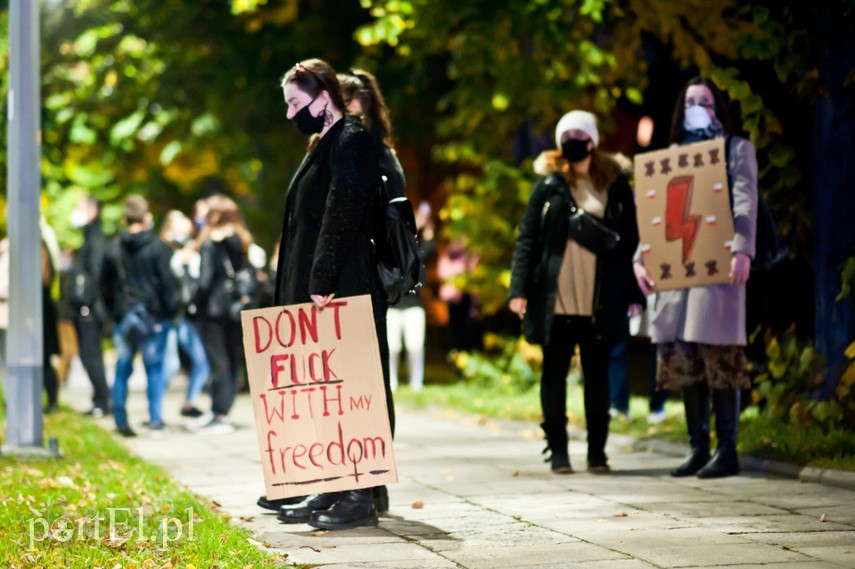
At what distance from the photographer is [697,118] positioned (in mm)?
9547

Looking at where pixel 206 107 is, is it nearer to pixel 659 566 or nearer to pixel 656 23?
pixel 656 23

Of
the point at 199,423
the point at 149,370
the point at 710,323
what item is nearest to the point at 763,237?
the point at 710,323

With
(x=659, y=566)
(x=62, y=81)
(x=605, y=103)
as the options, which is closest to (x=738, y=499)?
(x=659, y=566)

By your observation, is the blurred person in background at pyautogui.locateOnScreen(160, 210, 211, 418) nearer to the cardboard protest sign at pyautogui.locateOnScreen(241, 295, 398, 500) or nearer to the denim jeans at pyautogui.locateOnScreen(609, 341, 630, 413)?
the denim jeans at pyautogui.locateOnScreen(609, 341, 630, 413)

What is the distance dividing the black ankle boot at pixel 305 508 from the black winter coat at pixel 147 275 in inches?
248

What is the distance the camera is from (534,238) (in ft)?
31.9

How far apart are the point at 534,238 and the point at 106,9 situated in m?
12.9

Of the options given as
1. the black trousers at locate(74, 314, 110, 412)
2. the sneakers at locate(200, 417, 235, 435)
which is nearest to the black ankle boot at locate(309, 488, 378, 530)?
the sneakers at locate(200, 417, 235, 435)

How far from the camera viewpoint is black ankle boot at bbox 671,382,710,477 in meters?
9.58

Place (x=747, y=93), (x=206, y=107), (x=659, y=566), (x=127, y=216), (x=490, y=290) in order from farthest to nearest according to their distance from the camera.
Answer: (x=206, y=107) < (x=490, y=290) < (x=127, y=216) < (x=747, y=93) < (x=659, y=566)

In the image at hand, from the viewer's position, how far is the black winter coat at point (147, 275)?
45.7ft

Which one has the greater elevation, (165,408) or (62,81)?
(62,81)

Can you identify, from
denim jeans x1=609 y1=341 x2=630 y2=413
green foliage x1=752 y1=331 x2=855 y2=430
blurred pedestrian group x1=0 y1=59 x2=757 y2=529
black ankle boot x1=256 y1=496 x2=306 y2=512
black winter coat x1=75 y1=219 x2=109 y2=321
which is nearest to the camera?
blurred pedestrian group x1=0 y1=59 x2=757 y2=529

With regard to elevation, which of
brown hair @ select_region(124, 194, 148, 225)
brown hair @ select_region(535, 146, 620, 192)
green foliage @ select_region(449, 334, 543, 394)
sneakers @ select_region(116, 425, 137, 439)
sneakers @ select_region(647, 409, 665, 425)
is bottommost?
sneakers @ select_region(647, 409, 665, 425)
